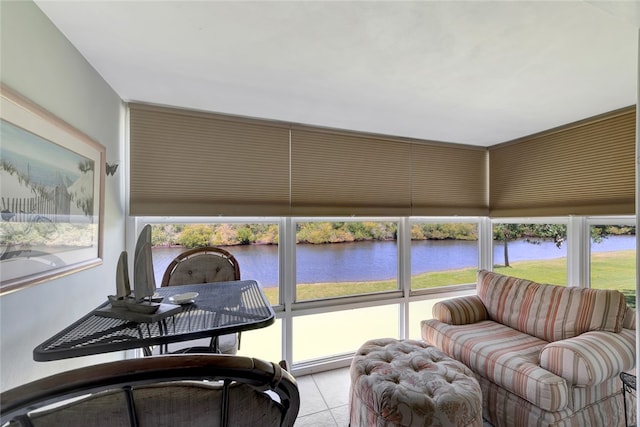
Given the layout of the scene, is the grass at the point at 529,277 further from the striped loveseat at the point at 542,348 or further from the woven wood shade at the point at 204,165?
the woven wood shade at the point at 204,165

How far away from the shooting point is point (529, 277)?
3209mm

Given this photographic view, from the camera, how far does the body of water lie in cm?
259

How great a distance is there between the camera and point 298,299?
2.76m

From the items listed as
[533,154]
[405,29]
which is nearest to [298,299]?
[405,29]

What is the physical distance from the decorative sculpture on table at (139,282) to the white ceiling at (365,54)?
983 mm

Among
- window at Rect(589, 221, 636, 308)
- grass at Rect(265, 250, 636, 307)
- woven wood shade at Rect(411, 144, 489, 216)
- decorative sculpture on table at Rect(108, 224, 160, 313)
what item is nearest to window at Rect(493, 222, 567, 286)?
grass at Rect(265, 250, 636, 307)

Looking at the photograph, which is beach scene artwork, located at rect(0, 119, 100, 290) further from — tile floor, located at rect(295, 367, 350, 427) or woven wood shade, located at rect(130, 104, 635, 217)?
tile floor, located at rect(295, 367, 350, 427)

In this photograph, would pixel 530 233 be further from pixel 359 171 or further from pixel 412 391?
pixel 412 391

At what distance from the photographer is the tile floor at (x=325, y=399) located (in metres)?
2.09

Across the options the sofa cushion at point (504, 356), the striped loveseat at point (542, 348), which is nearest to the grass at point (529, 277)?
the striped loveseat at point (542, 348)

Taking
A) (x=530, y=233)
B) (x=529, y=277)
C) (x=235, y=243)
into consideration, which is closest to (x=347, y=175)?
(x=235, y=243)

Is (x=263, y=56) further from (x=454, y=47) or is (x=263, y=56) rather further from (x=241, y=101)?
(x=454, y=47)

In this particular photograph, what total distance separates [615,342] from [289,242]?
8.08 ft

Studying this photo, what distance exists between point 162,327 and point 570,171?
3494 mm
